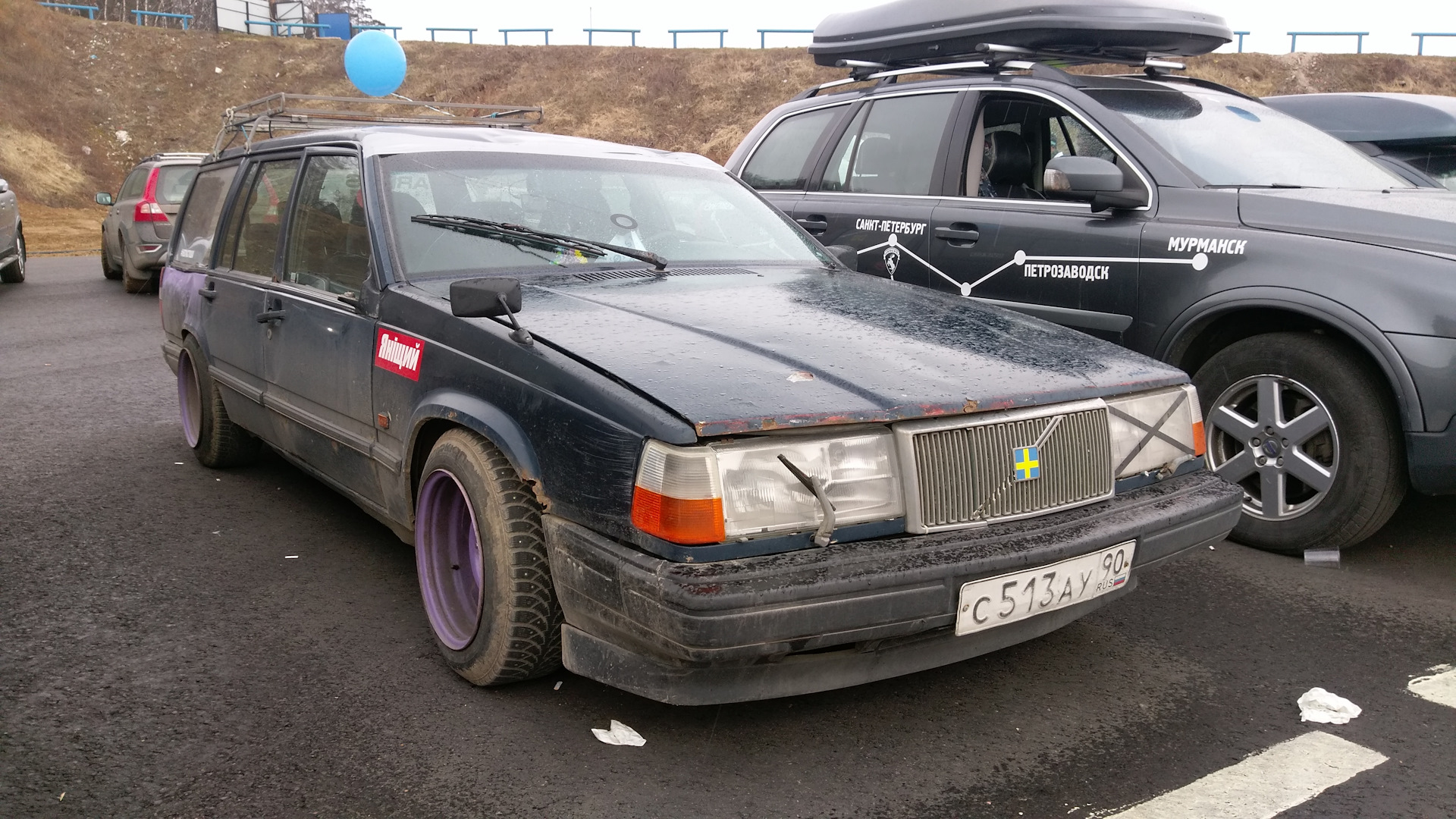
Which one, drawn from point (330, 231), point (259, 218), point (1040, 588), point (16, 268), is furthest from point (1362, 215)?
point (16, 268)

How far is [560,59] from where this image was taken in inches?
1927

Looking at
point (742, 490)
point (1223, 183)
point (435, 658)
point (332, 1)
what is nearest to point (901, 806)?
point (742, 490)

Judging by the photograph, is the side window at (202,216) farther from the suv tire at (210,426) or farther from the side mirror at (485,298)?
the side mirror at (485,298)

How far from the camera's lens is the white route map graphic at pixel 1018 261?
173 inches

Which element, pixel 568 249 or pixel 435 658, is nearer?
pixel 435 658

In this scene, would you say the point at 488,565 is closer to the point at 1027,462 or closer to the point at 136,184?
the point at 1027,462

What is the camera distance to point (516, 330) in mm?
2930

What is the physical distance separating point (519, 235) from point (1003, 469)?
1825 mm

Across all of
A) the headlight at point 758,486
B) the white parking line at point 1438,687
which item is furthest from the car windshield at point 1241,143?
the headlight at point 758,486

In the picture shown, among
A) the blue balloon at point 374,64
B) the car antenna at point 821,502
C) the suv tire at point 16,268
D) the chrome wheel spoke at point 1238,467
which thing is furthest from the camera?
the blue balloon at point 374,64

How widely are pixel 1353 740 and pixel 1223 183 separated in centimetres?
251

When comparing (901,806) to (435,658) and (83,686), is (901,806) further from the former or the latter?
(83,686)

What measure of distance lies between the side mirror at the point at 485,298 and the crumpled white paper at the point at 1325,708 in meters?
2.31

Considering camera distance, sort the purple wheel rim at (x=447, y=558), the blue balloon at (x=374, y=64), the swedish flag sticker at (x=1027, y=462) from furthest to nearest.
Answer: the blue balloon at (x=374, y=64) → the purple wheel rim at (x=447, y=558) → the swedish flag sticker at (x=1027, y=462)
